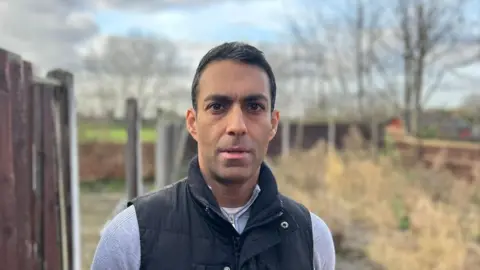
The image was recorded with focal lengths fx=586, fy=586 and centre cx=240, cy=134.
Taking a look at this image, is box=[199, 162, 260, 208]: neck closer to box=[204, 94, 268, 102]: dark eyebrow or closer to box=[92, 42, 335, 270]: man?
box=[92, 42, 335, 270]: man

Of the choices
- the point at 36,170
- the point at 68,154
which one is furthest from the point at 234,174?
the point at 68,154

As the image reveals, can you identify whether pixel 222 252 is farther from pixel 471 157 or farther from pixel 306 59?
pixel 306 59

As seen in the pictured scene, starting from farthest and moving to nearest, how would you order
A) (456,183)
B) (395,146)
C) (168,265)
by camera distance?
1. (395,146)
2. (456,183)
3. (168,265)

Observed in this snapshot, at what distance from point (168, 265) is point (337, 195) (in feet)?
23.0

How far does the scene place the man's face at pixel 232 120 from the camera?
1.46 metres

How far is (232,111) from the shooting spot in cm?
148

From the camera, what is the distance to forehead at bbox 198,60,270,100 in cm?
149

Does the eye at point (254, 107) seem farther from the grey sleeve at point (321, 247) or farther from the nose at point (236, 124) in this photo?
the grey sleeve at point (321, 247)

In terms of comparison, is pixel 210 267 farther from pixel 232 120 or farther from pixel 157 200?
pixel 232 120

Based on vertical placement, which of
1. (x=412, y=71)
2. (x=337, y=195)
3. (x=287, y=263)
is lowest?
(x=337, y=195)

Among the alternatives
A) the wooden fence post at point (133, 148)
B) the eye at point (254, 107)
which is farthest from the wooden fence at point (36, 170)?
the wooden fence post at point (133, 148)

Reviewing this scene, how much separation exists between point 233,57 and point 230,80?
0.06 metres

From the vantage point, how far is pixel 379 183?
812 centimetres

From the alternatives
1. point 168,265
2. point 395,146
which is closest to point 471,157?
point 395,146
